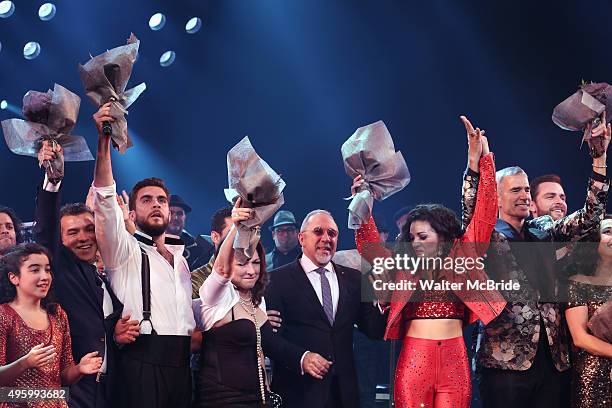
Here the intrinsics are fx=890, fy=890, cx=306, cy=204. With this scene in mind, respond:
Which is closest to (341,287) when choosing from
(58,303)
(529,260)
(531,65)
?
(529,260)

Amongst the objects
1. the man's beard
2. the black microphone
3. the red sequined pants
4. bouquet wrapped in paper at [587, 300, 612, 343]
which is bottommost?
the red sequined pants

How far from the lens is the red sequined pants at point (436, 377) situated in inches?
172

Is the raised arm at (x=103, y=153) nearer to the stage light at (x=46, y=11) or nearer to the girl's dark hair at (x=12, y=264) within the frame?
the girl's dark hair at (x=12, y=264)

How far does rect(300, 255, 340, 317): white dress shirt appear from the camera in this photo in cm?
502

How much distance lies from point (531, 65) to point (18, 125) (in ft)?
18.4

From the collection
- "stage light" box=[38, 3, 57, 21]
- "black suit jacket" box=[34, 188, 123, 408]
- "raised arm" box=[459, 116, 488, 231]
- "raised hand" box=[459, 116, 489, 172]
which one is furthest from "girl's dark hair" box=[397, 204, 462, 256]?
"stage light" box=[38, 3, 57, 21]

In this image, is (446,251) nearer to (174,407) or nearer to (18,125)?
(174,407)

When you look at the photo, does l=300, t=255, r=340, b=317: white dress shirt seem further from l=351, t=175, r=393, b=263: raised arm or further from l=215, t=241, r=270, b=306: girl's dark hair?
l=215, t=241, r=270, b=306: girl's dark hair

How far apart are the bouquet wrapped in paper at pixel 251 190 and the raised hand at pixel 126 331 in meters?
0.57

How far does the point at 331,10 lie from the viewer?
8.66 m

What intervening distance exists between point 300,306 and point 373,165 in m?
0.94

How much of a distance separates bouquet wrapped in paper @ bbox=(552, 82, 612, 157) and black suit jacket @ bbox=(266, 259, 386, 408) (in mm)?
1468

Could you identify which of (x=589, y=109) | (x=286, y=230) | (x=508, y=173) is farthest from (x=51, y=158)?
(x=286, y=230)

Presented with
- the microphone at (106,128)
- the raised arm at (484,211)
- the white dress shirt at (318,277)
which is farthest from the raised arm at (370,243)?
the microphone at (106,128)
